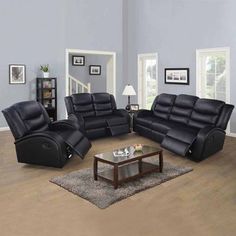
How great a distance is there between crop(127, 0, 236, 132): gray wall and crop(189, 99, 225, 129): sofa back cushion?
155cm

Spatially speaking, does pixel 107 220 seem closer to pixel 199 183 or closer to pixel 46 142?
pixel 199 183

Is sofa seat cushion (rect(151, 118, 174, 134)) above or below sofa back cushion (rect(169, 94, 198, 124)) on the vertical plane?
below

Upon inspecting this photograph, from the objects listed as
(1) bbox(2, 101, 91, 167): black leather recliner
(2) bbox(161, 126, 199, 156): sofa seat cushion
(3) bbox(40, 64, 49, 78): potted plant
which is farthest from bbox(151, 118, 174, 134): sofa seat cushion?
(3) bbox(40, 64, 49, 78): potted plant

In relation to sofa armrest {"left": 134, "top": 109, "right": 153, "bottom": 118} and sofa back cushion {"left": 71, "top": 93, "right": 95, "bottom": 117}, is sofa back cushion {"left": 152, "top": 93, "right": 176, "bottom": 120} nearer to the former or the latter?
sofa armrest {"left": 134, "top": 109, "right": 153, "bottom": 118}

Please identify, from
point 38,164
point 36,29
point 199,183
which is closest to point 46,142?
point 38,164

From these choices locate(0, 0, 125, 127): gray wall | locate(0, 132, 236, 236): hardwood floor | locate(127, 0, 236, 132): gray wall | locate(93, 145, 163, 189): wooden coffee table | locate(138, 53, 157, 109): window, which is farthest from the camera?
locate(138, 53, 157, 109): window

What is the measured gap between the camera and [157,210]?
323 centimetres

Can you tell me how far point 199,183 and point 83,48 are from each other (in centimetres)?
586

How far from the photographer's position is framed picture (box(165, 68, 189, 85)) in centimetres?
788

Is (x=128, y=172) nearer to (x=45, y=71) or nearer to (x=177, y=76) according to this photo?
(x=177, y=76)

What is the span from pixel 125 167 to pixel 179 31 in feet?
16.2

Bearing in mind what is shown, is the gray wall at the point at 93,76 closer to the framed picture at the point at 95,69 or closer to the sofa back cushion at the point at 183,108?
the framed picture at the point at 95,69

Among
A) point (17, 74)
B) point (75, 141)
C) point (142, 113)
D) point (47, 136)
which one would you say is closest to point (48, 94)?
point (17, 74)

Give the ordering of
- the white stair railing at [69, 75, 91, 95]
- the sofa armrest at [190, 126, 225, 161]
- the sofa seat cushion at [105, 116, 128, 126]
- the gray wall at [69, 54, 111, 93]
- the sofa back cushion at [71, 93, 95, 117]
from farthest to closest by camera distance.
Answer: the gray wall at [69, 54, 111, 93] → the white stair railing at [69, 75, 91, 95] → the sofa back cushion at [71, 93, 95, 117] → the sofa seat cushion at [105, 116, 128, 126] → the sofa armrest at [190, 126, 225, 161]
